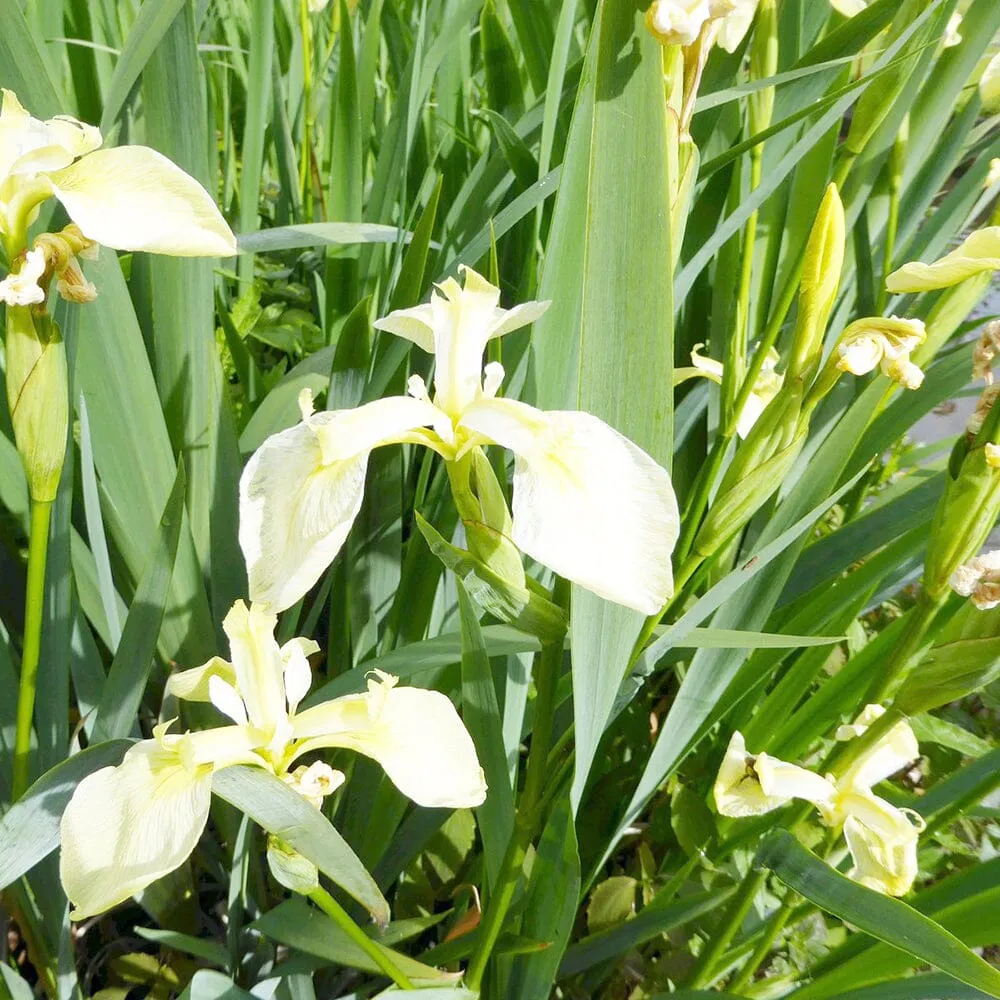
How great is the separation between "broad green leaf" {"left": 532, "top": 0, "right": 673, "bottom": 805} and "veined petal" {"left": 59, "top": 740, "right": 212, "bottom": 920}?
0.19 metres

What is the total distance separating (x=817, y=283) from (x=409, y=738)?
1.07ft

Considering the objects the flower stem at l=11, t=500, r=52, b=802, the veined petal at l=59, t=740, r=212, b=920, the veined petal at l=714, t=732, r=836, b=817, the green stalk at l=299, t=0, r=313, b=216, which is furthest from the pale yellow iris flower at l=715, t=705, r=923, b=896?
the green stalk at l=299, t=0, r=313, b=216

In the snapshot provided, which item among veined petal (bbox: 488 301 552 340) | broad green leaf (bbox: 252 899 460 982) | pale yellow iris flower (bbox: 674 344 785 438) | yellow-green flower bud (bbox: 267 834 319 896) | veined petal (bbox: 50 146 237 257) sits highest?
veined petal (bbox: 50 146 237 257)

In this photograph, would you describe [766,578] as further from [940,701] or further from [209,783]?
[209,783]

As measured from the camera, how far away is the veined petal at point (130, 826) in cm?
40

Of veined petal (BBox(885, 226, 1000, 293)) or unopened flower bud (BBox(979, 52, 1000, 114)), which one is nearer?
veined petal (BBox(885, 226, 1000, 293))

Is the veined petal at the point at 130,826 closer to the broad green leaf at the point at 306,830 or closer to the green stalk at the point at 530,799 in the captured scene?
the broad green leaf at the point at 306,830

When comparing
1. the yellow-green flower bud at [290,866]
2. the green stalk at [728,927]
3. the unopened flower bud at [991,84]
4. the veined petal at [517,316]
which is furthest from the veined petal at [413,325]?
the unopened flower bud at [991,84]

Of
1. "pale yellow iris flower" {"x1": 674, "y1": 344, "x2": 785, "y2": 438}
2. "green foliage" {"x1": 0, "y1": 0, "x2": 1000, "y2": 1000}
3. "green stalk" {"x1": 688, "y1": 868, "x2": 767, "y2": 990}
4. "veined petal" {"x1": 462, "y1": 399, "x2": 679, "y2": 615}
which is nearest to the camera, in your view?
"veined petal" {"x1": 462, "y1": 399, "x2": 679, "y2": 615}

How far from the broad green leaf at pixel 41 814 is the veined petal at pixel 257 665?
8 cm

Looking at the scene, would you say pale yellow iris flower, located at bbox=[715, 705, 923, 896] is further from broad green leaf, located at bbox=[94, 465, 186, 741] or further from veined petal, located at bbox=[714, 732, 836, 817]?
broad green leaf, located at bbox=[94, 465, 186, 741]

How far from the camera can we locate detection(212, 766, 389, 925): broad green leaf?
15.3 inches

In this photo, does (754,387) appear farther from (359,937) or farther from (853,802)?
Answer: (359,937)

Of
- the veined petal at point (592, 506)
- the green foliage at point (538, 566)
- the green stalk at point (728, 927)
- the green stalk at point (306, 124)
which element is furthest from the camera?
the green stalk at point (306, 124)
